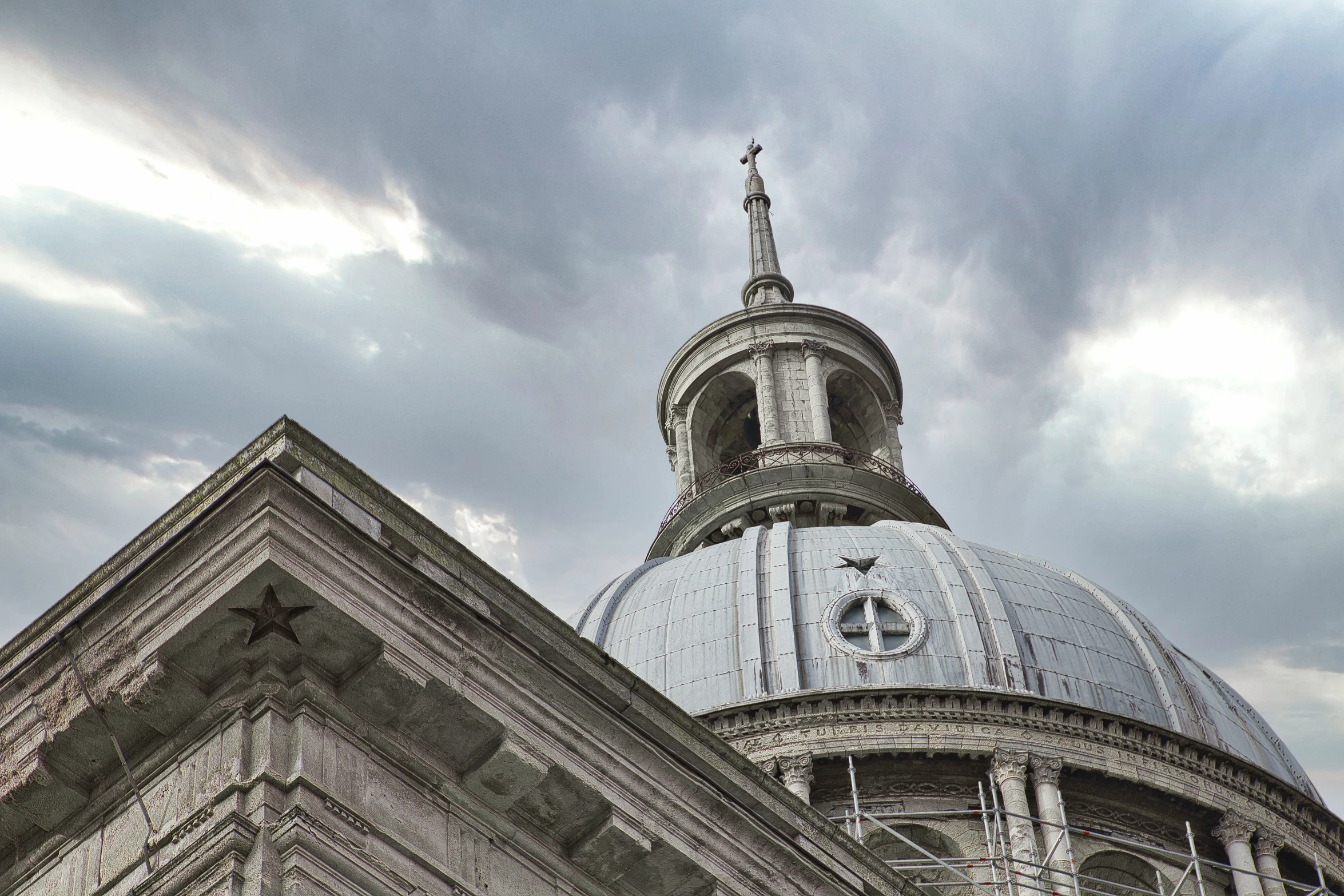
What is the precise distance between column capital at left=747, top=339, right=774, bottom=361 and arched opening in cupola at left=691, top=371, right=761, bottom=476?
671 mm

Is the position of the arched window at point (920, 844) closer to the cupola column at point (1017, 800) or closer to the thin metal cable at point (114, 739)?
the cupola column at point (1017, 800)

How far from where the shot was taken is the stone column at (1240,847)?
34500mm

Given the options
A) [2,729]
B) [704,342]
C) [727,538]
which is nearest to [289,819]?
[2,729]

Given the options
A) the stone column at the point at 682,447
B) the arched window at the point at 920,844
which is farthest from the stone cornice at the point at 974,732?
the stone column at the point at 682,447

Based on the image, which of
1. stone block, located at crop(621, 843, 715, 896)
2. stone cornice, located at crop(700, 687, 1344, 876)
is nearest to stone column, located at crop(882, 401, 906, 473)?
stone cornice, located at crop(700, 687, 1344, 876)

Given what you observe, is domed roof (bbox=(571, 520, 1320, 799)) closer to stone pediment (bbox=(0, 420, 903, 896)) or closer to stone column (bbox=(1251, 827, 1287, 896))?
stone column (bbox=(1251, 827, 1287, 896))

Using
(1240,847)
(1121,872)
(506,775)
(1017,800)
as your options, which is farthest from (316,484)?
(1240,847)

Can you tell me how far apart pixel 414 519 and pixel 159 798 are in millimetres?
2259

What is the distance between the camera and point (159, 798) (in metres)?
10.8

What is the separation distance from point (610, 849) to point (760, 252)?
4843 centimetres

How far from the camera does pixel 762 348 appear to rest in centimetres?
5069

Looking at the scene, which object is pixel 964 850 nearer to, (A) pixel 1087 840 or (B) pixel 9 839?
(A) pixel 1087 840

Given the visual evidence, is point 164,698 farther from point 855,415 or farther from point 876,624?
point 855,415

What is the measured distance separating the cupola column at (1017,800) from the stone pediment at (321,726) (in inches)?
853
